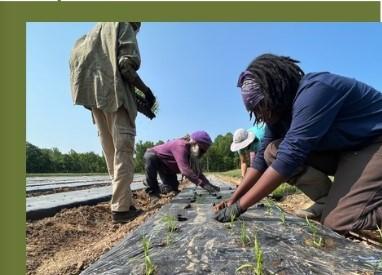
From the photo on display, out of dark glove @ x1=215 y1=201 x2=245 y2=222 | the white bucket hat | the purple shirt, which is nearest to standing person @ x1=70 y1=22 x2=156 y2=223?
the purple shirt

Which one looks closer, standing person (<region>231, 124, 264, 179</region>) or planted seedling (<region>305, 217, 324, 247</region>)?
planted seedling (<region>305, 217, 324, 247</region>)

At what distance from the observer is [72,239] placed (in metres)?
2.77

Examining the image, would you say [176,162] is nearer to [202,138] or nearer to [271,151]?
[202,138]

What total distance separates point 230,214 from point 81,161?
28.7m

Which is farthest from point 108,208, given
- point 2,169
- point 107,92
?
point 2,169

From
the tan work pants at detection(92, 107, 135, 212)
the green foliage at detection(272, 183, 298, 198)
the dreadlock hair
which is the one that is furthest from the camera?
the green foliage at detection(272, 183, 298, 198)

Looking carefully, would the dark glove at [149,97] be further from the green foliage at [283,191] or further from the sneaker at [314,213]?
the green foliage at [283,191]

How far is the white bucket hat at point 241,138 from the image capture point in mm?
4512

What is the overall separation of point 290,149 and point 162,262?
0.87 meters

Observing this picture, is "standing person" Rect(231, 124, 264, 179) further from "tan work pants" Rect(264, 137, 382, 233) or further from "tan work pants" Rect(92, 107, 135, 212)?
"tan work pants" Rect(264, 137, 382, 233)

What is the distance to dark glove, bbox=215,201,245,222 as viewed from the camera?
2.01 meters

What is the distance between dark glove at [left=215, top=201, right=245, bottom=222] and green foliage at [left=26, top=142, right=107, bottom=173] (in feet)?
82.1

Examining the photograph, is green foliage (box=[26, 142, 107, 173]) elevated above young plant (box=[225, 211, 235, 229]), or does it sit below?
below

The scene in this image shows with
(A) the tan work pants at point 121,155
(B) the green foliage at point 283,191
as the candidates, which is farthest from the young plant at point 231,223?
(B) the green foliage at point 283,191
